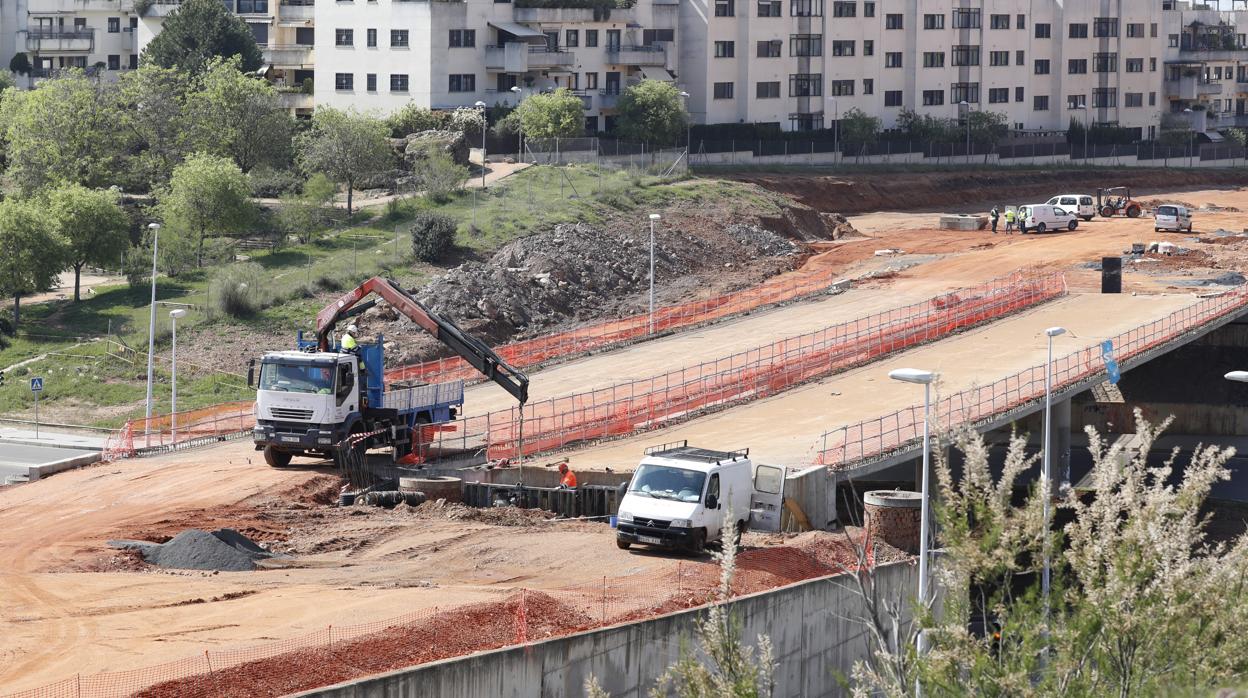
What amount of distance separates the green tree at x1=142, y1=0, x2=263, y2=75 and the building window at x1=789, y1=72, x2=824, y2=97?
3442 centimetres

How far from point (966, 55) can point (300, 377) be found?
9122 cm

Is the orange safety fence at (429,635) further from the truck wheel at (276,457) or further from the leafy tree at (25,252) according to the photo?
the leafy tree at (25,252)

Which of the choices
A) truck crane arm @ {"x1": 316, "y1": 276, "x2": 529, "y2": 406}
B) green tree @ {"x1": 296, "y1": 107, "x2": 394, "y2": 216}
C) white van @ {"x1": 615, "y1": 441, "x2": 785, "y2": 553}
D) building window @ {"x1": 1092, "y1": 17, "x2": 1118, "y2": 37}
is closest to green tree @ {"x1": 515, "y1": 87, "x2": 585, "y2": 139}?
green tree @ {"x1": 296, "y1": 107, "x2": 394, "y2": 216}

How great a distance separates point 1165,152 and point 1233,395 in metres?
64.4

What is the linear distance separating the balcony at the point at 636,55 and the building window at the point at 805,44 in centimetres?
1073

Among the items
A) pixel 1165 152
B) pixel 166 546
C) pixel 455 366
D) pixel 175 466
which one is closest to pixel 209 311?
pixel 455 366

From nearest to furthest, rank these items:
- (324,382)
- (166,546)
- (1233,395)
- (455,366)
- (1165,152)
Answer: (166,546) → (324,382) → (455,366) → (1233,395) → (1165,152)

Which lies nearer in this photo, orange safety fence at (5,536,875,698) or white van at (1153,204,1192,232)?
orange safety fence at (5,536,875,698)

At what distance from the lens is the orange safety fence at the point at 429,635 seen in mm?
23875

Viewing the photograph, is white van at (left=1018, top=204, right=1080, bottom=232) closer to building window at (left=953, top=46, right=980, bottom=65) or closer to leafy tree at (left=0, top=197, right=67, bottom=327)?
building window at (left=953, top=46, right=980, bottom=65)

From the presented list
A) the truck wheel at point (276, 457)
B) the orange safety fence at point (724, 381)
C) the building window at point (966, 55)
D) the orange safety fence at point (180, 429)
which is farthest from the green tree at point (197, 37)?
the truck wheel at point (276, 457)

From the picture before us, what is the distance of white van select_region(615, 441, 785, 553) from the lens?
1287 inches

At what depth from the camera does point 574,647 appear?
26297 millimetres

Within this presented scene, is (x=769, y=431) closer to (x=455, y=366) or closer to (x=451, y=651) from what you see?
(x=455, y=366)
